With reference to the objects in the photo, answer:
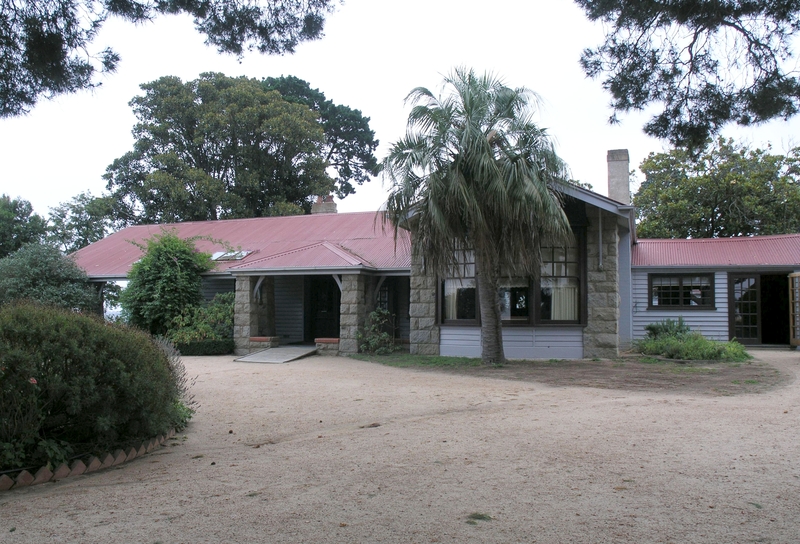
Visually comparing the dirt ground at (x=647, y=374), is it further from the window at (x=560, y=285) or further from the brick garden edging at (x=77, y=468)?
the brick garden edging at (x=77, y=468)

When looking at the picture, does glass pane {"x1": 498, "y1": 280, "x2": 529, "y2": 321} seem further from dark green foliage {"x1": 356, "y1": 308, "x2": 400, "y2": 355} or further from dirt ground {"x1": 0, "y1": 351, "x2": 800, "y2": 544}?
dirt ground {"x1": 0, "y1": 351, "x2": 800, "y2": 544}

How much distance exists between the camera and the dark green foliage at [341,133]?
38.9 m

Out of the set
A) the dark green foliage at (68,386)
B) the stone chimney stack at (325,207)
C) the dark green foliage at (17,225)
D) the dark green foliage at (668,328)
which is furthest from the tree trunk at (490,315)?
the dark green foliage at (17,225)

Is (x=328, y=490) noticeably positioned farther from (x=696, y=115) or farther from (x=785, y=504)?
(x=696, y=115)

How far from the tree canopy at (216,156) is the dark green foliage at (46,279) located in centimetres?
929

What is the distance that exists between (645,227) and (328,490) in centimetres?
2368

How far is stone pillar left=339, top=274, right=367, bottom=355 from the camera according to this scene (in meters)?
16.1

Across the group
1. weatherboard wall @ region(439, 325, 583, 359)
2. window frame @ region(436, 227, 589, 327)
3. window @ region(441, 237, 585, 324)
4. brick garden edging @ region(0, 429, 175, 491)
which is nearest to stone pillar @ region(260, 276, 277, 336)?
weatherboard wall @ region(439, 325, 583, 359)

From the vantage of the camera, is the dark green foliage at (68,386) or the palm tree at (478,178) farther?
the palm tree at (478,178)

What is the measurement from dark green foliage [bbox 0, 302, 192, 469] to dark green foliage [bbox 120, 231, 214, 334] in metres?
11.8

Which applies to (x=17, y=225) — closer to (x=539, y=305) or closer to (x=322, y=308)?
(x=322, y=308)

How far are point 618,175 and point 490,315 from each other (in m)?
7.56

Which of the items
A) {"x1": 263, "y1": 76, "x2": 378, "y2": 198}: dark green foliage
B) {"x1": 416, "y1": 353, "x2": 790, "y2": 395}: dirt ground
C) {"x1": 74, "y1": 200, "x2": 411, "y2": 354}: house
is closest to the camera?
{"x1": 416, "y1": 353, "x2": 790, "y2": 395}: dirt ground

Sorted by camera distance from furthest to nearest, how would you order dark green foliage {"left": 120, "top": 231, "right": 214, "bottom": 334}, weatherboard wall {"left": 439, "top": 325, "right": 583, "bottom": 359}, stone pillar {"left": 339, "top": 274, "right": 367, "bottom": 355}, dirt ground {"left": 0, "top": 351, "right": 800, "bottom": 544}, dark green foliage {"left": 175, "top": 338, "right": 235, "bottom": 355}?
Result: dark green foliage {"left": 120, "top": 231, "right": 214, "bottom": 334} → dark green foliage {"left": 175, "top": 338, "right": 235, "bottom": 355} → stone pillar {"left": 339, "top": 274, "right": 367, "bottom": 355} → weatherboard wall {"left": 439, "top": 325, "right": 583, "bottom": 359} → dirt ground {"left": 0, "top": 351, "right": 800, "bottom": 544}
